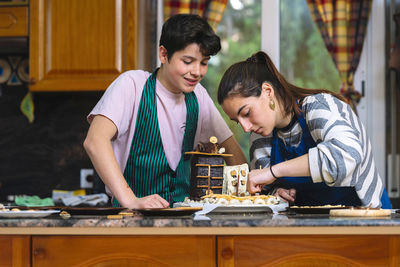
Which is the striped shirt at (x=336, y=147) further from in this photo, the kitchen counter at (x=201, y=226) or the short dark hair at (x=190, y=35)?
the short dark hair at (x=190, y=35)

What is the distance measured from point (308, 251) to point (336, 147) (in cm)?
38

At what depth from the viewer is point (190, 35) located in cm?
192

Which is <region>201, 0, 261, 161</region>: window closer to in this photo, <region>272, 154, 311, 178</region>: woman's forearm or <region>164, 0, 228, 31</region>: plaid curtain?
<region>164, 0, 228, 31</region>: plaid curtain

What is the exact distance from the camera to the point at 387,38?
134 inches

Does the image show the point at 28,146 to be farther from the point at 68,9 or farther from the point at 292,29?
the point at 292,29

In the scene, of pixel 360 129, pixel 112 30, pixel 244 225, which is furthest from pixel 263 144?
pixel 112 30

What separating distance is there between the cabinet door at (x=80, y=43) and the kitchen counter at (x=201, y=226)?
1.82m

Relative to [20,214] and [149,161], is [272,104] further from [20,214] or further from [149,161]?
[20,214]

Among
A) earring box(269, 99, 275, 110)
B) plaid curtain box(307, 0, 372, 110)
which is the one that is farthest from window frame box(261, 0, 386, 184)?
earring box(269, 99, 275, 110)

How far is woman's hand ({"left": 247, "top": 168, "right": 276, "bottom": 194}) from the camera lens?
164 cm

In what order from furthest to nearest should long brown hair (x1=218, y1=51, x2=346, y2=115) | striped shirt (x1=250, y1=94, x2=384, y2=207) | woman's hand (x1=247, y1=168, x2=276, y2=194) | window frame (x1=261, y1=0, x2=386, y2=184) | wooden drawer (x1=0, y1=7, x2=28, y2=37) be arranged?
window frame (x1=261, y1=0, x2=386, y2=184)
wooden drawer (x1=0, y1=7, x2=28, y2=37)
long brown hair (x1=218, y1=51, x2=346, y2=115)
woman's hand (x1=247, y1=168, x2=276, y2=194)
striped shirt (x1=250, y1=94, x2=384, y2=207)

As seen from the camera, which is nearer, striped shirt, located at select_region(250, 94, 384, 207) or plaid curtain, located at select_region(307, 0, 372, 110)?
striped shirt, located at select_region(250, 94, 384, 207)

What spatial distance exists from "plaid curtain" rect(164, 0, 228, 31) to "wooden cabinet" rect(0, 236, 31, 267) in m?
2.41

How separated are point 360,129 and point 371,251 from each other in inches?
22.9
